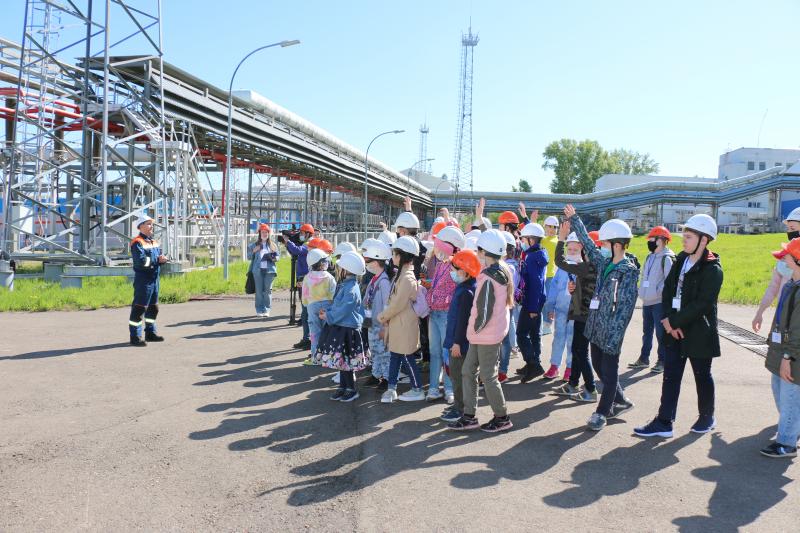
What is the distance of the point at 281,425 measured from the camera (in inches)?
206

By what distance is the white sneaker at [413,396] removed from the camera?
6102mm

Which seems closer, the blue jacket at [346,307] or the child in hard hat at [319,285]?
the blue jacket at [346,307]

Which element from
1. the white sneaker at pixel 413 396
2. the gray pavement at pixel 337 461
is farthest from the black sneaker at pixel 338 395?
the white sneaker at pixel 413 396

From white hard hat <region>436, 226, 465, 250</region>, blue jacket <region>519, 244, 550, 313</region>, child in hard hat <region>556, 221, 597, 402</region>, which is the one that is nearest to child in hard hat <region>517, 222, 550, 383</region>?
blue jacket <region>519, 244, 550, 313</region>

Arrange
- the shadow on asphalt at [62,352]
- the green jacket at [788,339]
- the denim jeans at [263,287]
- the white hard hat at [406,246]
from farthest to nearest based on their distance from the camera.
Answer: the denim jeans at [263,287] < the shadow on asphalt at [62,352] < the white hard hat at [406,246] < the green jacket at [788,339]

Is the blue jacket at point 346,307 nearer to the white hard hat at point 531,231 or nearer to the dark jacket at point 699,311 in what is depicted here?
the white hard hat at point 531,231

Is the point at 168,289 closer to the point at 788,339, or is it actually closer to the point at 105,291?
the point at 105,291

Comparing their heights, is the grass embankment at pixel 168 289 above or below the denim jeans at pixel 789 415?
above

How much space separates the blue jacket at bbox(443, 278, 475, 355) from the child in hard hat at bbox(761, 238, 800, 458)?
2.54m

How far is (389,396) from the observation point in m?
6.05

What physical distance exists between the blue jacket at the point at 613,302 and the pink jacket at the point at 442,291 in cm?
141

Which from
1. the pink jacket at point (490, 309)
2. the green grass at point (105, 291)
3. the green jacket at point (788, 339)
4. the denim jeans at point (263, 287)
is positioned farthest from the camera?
the green grass at point (105, 291)

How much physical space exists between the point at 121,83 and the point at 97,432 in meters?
14.7

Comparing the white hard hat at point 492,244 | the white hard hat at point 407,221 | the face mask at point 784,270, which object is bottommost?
the face mask at point 784,270
